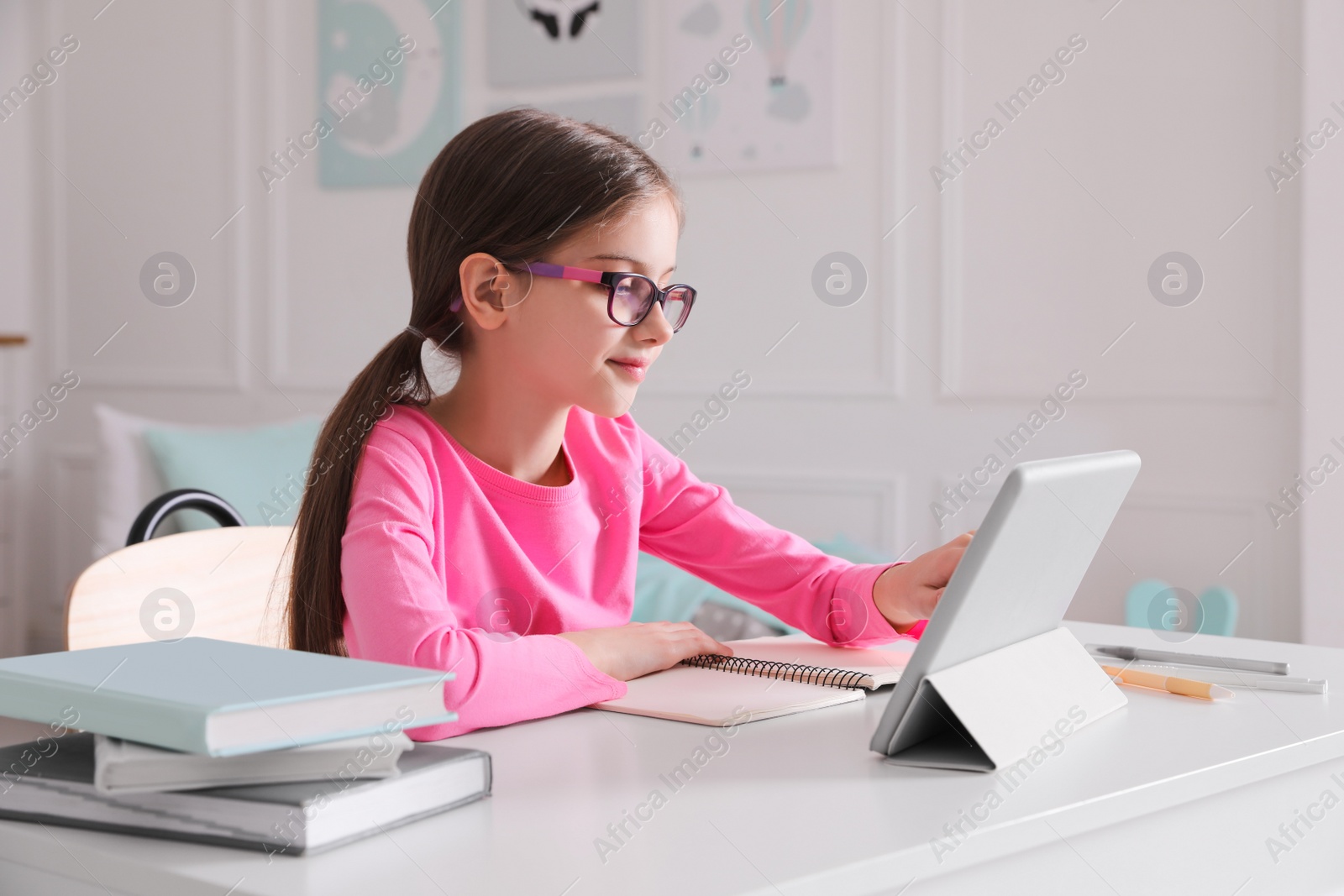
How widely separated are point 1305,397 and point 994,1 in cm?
109

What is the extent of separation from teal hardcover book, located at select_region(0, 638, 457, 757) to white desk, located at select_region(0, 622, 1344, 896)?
0.06 meters

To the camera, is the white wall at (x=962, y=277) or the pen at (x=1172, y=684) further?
the white wall at (x=962, y=277)

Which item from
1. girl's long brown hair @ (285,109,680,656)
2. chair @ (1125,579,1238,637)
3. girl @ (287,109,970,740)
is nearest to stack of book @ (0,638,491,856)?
girl @ (287,109,970,740)

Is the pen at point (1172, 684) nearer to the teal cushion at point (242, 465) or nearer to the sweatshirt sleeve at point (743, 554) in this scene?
the sweatshirt sleeve at point (743, 554)

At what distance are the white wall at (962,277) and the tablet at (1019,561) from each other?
1.75 m

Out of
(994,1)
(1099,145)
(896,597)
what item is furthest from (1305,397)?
(896,597)

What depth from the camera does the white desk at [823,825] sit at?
24.4 inches

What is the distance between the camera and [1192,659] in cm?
119

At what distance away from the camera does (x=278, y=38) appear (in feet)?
12.6

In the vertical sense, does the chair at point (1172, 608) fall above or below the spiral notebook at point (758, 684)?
below

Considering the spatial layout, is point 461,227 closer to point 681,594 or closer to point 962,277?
point 681,594

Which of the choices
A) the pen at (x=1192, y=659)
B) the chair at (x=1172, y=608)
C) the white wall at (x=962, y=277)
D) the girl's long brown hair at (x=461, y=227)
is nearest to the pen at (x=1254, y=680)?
the pen at (x=1192, y=659)

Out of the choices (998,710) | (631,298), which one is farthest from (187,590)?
(998,710)

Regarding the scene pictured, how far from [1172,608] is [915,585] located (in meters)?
1.68
